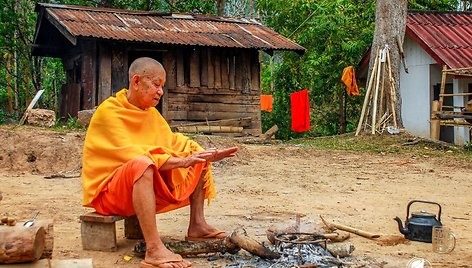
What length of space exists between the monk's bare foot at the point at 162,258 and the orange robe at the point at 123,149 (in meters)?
0.40

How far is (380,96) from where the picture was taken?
14.9 metres

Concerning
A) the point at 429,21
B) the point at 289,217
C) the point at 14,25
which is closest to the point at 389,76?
the point at 429,21

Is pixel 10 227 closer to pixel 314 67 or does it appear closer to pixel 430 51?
pixel 430 51

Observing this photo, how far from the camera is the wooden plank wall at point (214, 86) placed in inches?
584

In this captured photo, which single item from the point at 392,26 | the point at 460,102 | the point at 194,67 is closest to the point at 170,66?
the point at 194,67

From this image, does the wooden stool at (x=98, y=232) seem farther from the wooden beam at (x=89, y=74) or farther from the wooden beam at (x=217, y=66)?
the wooden beam at (x=217, y=66)

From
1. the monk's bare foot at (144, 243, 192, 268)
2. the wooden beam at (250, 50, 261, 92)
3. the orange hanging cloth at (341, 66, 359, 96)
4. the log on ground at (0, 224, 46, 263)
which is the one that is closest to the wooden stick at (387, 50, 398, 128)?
the orange hanging cloth at (341, 66, 359, 96)

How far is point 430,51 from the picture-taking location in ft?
51.5

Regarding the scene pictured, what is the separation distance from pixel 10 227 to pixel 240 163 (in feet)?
23.5

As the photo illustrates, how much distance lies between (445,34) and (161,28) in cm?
757

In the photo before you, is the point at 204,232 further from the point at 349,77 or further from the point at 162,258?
the point at 349,77

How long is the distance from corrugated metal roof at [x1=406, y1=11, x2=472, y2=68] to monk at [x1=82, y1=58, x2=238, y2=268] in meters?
11.8

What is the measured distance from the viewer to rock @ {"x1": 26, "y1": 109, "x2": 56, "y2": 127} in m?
12.8

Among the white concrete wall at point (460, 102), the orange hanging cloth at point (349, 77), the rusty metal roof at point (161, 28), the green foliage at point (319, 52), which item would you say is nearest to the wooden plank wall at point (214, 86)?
the rusty metal roof at point (161, 28)
